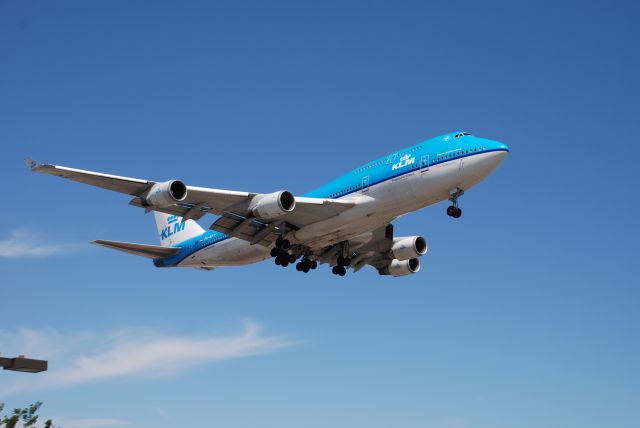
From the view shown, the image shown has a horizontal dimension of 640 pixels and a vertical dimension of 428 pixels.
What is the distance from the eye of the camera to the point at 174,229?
50.1 m

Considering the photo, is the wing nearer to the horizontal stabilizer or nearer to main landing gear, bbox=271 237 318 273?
main landing gear, bbox=271 237 318 273

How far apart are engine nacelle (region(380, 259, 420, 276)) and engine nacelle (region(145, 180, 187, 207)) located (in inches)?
644

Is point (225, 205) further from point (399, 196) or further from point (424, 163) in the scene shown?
point (424, 163)

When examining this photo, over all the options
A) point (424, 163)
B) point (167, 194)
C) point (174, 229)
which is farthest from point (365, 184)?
point (174, 229)

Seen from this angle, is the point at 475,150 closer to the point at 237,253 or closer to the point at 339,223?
the point at 339,223

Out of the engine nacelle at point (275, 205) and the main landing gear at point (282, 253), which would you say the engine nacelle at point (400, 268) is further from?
the engine nacelle at point (275, 205)

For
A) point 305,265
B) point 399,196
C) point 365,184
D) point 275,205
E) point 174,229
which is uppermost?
point 174,229

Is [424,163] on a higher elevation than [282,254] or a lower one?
higher

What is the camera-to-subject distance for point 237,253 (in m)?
42.2

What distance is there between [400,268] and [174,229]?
1525 centimetres

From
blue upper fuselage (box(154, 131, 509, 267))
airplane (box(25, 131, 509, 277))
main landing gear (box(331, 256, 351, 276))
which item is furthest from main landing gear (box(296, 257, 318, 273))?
blue upper fuselage (box(154, 131, 509, 267))

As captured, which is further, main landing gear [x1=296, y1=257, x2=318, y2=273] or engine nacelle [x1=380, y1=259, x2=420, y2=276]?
engine nacelle [x1=380, y1=259, x2=420, y2=276]

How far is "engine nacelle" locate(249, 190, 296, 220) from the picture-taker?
35719mm

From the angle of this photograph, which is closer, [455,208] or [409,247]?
[455,208]
